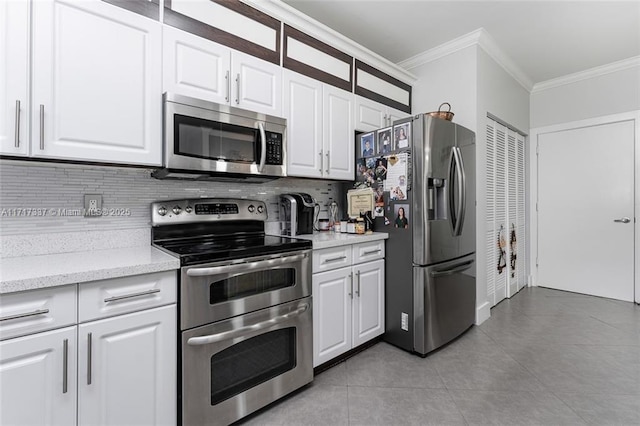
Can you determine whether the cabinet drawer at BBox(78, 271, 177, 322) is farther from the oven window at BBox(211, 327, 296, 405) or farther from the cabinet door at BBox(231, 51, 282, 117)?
the cabinet door at BBox(231, 51, 282, 117)

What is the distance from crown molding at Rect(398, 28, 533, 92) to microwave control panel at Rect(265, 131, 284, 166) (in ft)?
6.96

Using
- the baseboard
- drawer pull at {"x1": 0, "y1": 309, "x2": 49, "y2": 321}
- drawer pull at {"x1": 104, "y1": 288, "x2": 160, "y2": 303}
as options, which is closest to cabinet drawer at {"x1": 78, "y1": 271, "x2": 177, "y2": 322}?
drawer pull at {"x1": 104, "y1": 288, "x2": 160, "y2": 303}

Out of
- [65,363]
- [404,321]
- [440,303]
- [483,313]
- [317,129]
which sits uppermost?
[317,129]

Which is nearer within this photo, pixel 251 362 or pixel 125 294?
pixel 125 294

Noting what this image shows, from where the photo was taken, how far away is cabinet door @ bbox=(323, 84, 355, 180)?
8.14 feet

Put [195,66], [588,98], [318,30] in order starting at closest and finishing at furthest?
[195,66], [318,30], [588,98]

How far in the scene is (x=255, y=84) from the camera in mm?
2027

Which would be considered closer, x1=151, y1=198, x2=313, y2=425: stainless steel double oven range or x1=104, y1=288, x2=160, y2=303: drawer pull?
x1=104, y1=288, x2=160, y2=303: drawer pull

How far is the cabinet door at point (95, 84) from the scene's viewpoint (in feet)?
4.37

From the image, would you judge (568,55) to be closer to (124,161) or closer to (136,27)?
(136,27)

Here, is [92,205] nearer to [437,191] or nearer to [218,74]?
[218,74]

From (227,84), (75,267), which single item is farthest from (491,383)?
(227,84)

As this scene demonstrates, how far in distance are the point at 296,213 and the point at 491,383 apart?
1.75m

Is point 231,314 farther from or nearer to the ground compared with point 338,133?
nearer to the ground
